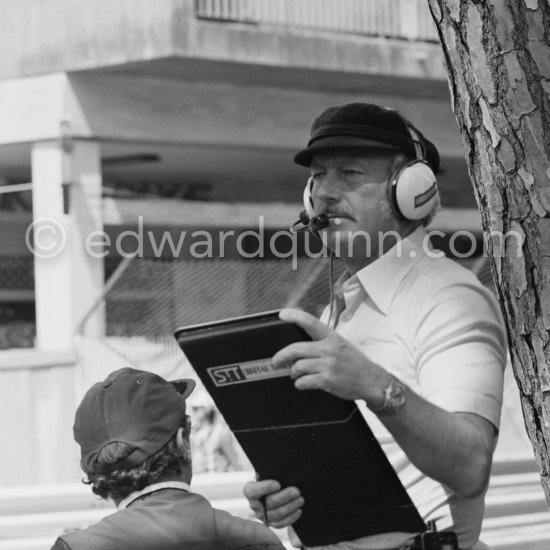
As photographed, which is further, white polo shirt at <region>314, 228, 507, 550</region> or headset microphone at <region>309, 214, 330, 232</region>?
headset microphone at <region>309, 214, 330, 232</region>

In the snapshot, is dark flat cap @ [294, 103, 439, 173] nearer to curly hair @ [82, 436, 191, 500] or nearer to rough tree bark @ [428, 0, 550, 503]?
rough tree bark @ [428, 0, 550, 503]

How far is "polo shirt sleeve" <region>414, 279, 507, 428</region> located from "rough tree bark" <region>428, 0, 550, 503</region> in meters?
0.23

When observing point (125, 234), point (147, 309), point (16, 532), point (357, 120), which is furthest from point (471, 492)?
point (125, 234)

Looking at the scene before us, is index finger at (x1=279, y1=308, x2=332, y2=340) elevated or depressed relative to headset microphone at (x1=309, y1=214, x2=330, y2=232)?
depressed

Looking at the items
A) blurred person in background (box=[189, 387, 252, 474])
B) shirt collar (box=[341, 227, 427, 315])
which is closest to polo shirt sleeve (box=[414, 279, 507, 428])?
shirt collar (box=[341, 227, 427, 315])

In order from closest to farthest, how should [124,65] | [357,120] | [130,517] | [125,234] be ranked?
[130,517] → [357,120] → [124,65] → [125,234]

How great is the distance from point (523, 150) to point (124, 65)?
12178 mm

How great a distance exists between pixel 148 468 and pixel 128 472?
0.05 metres

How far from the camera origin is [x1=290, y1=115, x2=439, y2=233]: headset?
3.01m

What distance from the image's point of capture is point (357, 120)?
3.06 m

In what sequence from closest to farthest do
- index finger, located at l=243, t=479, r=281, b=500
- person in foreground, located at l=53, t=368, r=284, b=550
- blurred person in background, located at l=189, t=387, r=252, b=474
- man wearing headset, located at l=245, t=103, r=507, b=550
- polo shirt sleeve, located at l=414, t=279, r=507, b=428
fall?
man wearing headset, located at l=245, t=103, r=507, b=550, polo shirt sleeve, located at l=414, t=279, r=507, b=428, index finger, located at l=243, t=479, r=281, b=500, person in foreground, located at l=53, t=368, r=284, b=550, blurred person in background, located at l=189, t=387, r=252, b=474

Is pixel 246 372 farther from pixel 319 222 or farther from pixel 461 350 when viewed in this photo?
pixel 319 222

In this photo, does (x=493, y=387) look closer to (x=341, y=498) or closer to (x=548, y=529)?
(x=341, y=498)

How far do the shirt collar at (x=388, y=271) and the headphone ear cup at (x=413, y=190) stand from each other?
74 mm
